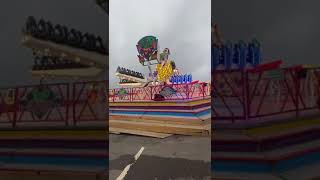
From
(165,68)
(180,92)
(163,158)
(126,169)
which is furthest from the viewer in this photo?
(165,68)

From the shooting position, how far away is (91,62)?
332cm

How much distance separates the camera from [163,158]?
7406 mm

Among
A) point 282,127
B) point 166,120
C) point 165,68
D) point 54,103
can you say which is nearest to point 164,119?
point 166,120

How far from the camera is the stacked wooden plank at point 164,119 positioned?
1095cm

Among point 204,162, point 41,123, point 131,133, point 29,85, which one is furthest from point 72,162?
point 131,133

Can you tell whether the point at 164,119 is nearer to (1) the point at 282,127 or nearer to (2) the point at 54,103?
(2) the point at 54,103

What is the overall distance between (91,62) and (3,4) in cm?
100

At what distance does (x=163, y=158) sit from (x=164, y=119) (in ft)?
16.1

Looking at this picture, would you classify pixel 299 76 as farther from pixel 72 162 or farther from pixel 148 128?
pixel 148 128

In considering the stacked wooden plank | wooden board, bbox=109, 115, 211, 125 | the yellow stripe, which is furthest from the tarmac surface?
the yellow stripe

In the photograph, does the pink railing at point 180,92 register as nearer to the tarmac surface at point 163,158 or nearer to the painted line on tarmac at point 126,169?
the tarmac surface at point 163,158

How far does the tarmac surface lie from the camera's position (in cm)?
607

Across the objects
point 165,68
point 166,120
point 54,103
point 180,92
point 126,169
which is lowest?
point 126,169

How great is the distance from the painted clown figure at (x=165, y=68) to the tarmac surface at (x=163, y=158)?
1439 centimetres
